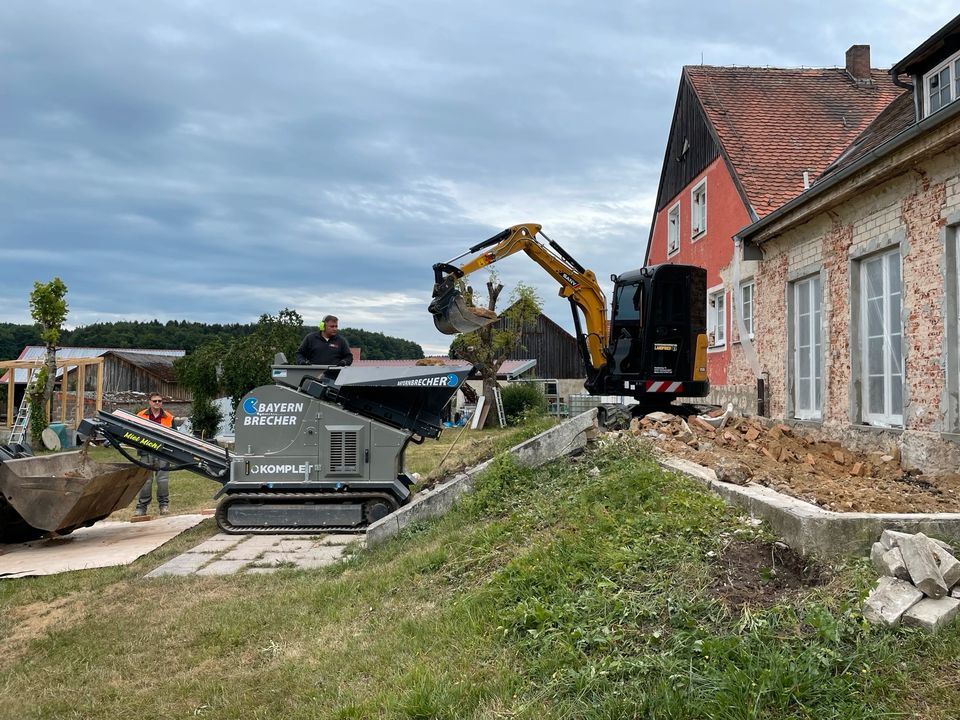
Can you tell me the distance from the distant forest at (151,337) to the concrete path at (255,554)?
53.9 metres

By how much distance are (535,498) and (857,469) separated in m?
3.08

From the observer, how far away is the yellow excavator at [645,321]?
11.1 m

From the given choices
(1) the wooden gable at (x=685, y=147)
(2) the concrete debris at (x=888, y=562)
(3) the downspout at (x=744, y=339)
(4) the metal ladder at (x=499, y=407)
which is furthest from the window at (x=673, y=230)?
(2) the concrete debris at (x=888, y=562)

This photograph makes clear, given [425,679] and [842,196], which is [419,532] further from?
[842,196]

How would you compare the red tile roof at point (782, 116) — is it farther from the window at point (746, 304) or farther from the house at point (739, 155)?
the window at point (746, 304)

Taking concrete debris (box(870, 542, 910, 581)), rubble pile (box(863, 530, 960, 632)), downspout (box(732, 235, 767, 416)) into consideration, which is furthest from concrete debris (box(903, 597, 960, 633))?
downspout (box(732, 235, 767, 416))

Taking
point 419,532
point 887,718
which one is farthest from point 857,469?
point 887,718

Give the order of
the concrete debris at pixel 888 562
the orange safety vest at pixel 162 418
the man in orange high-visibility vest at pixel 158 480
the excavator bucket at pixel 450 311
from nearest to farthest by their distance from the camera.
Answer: the concrete debris at pixel 888 562 → the excavator bucket at pixel 450 311 → the man in orange high-visibility vest at pixel 158 480 → the orange safety vest at pixel 162 418

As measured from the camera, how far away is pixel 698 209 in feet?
64.3

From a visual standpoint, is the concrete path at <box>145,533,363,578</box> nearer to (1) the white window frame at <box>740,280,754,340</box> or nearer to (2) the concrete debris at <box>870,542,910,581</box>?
(2) the concrete debris at <box>870,542,910,581</box>

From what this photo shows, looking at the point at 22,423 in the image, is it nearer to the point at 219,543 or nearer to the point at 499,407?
the point at 499,407

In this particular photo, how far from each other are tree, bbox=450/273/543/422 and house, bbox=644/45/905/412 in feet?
34.2

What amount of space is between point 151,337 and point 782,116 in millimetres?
60646

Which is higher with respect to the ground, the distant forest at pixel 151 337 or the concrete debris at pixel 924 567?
the distant forest at pixel 151 337
